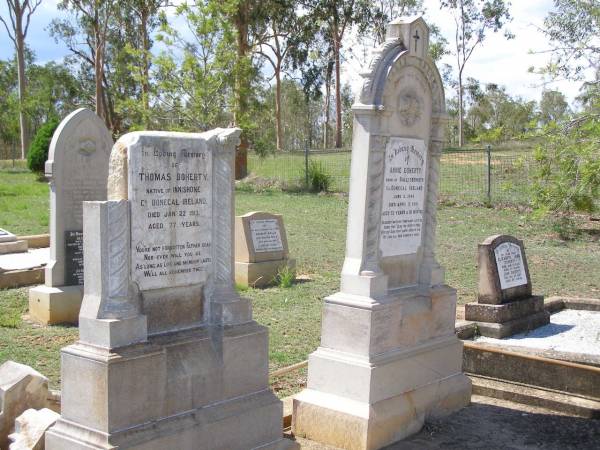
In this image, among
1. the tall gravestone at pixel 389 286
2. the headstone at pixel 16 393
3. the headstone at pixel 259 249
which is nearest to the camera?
the headstone at pixel 16 393

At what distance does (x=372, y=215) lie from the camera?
5.48m

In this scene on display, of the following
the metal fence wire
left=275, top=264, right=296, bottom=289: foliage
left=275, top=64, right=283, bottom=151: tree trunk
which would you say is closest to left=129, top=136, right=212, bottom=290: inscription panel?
left=275, top=264, right=296, bottom=289: foliage

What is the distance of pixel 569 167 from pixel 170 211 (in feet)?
12.9

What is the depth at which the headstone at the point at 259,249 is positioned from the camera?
1060 centimetres

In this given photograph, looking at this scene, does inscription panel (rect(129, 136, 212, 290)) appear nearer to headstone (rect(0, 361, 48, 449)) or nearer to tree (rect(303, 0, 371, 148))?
headstone (rect(0, 361, 48, 449))

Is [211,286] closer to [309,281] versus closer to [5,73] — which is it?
[309,281]

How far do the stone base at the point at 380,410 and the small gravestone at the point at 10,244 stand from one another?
8.21 metres

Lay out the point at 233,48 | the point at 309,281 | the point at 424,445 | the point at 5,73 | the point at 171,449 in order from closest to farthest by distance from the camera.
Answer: the point at 171,449 → the point at 424,445 → the point at 309,281 → the point at 233,48 → the point at 5,73

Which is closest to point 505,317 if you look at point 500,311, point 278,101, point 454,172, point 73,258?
point 500,311

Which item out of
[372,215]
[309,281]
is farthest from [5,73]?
[372,215]

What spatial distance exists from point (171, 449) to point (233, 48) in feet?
72.8

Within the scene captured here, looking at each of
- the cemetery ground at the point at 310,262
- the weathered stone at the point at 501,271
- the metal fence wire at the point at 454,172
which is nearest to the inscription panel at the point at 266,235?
the cemetery ground at the point at 310,262

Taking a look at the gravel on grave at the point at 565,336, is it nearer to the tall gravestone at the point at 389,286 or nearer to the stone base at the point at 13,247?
the tall gravestone at the point at 389,286

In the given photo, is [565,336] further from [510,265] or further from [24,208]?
[24,208]
